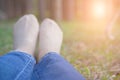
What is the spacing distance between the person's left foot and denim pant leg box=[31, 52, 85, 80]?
124 mm

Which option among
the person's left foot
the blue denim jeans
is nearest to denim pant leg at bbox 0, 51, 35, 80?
the blue denim jeans

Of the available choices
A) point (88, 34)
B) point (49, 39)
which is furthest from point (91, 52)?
point (88, 34)

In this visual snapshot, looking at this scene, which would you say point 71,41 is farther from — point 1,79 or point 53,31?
point 1,79

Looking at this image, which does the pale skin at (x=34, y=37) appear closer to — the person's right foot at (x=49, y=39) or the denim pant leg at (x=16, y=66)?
the person's right foot at (x=49, y=39)

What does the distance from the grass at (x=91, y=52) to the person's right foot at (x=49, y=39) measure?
3.2 inches

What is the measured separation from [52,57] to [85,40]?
54 centimetres

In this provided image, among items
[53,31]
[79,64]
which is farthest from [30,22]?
[79,64]

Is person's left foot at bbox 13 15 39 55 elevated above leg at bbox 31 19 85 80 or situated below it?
above

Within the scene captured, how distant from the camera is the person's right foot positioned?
39.0 inches

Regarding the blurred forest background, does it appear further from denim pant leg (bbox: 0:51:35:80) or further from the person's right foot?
denim pant leg (bbox: 0:51:35:80)

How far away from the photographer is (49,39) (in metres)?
1.06

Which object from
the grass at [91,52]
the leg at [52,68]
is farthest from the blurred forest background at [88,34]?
the leg at [52,68]

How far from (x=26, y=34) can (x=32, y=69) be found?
0.86 ft

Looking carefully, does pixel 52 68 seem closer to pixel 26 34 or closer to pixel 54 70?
pixel 54 70
